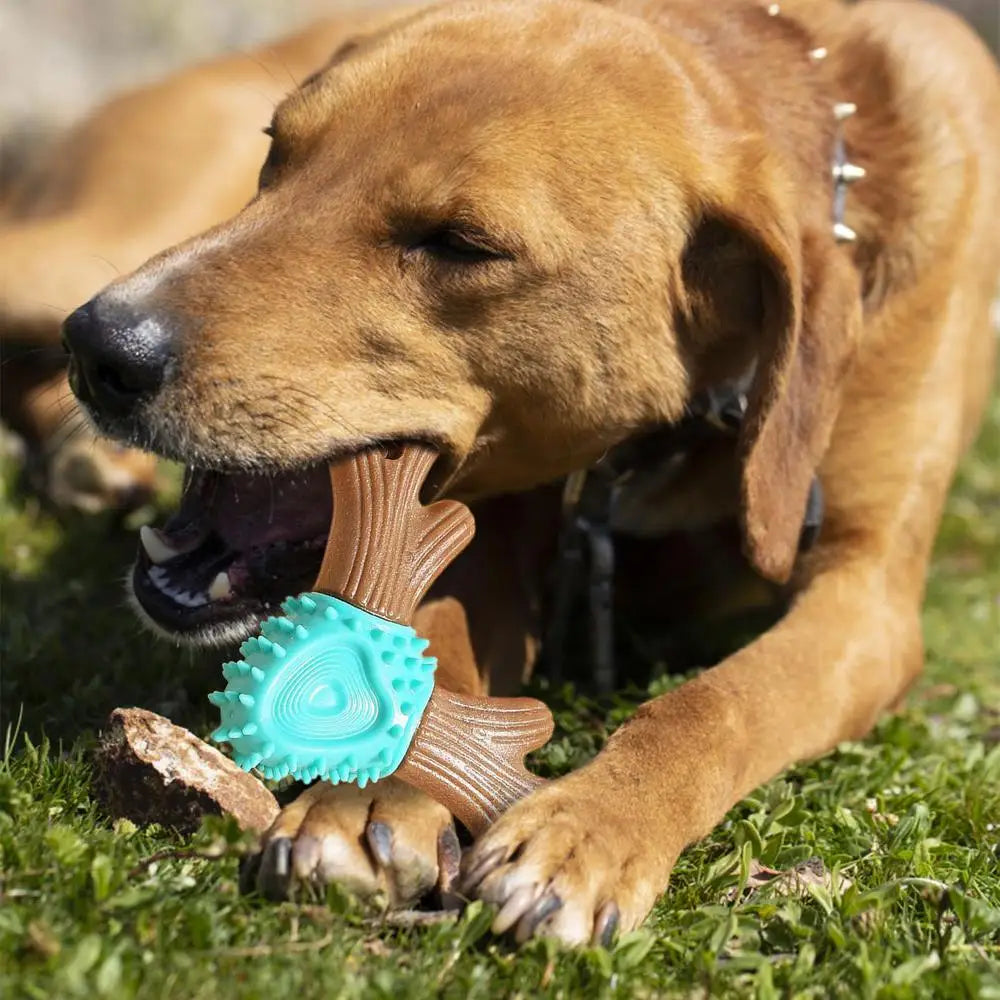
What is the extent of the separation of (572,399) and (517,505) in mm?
766

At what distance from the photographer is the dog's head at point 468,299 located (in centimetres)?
291

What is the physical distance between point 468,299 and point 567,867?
1.26m

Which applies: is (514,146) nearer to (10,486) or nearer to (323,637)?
(323,637)

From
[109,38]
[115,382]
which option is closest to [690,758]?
[115,382]

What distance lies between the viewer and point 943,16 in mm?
4859

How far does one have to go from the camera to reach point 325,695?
8.20 feet

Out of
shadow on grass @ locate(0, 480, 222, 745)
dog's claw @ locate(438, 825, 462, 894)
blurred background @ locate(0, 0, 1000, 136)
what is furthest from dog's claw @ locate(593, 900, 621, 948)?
blurred background @ locate(0, 0, 1000, 136)

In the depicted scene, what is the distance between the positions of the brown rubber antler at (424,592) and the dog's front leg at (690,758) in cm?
10

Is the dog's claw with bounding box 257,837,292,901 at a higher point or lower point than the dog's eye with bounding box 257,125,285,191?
lower

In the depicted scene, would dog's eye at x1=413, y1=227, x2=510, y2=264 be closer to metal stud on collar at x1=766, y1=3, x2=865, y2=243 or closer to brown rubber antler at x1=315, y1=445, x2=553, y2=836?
brown rubber antler at x1=315, y1=445, x2=553, y2=836

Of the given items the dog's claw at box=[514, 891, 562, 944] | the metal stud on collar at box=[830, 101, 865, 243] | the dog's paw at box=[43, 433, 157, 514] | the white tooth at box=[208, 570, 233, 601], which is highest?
the metal stud on collar at box=[830, 101, 865, 243]

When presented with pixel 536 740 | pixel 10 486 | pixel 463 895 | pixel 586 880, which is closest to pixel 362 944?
pixel 463 895

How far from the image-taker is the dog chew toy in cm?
244

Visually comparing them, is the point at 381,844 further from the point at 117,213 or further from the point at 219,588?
the point at 117,213
